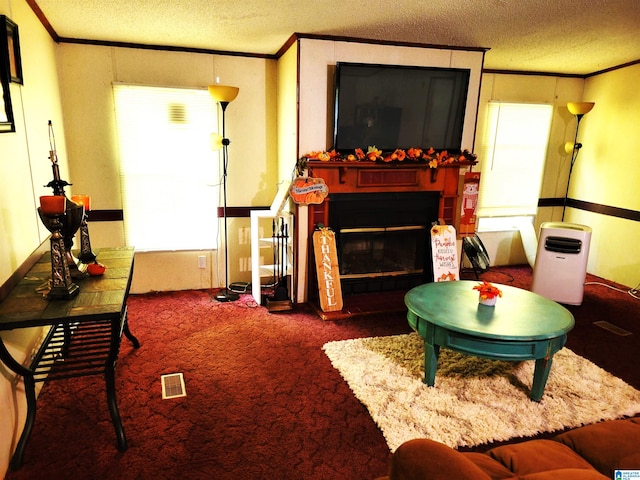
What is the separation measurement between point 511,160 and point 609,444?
13.9 feet

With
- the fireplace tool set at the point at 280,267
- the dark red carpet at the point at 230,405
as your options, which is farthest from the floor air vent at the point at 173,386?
the fireplace tool set at the point at 280,267

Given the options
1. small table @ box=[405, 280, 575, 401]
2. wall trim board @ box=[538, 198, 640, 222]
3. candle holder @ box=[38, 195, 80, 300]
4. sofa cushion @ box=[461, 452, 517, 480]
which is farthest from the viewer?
wall trim board @ box=[538, 198, 640, 222]

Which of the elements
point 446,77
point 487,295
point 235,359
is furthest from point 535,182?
point 235,359

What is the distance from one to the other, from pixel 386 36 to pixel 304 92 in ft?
2.76

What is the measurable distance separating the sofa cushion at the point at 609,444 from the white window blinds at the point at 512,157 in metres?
3.87

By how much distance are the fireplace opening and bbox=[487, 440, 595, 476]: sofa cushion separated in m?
2.60

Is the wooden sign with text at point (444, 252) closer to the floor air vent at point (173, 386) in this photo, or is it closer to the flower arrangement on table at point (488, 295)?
the flower arrangement on table at point (488, 295)

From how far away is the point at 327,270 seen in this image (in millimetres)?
3846

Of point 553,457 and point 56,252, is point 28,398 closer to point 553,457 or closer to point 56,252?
point 56,252

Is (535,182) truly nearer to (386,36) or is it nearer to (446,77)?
(446,77)

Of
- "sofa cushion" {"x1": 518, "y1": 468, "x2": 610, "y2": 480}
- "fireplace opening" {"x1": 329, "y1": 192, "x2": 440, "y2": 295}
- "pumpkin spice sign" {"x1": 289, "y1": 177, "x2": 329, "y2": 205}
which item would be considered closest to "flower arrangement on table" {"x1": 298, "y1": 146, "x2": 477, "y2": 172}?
"pumpkin spice sign" {"x1": 289, "y1": 177, "x2": 329, "y2": 205}

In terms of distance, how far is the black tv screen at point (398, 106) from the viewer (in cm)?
369

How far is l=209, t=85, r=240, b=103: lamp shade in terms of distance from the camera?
374 cm

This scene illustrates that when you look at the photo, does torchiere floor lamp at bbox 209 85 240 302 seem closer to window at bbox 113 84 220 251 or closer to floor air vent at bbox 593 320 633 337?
window at bbox 113 84 220 251
